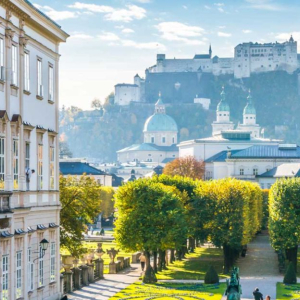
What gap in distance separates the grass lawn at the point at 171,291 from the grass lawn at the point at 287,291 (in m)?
2.79

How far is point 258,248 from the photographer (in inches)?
3447

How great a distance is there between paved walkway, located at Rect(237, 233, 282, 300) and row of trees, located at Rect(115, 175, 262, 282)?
62.3 inches

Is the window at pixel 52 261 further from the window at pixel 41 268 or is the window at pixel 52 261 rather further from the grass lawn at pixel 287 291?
the grass lawn at pixel 287 291

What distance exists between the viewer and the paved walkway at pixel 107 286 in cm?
4788

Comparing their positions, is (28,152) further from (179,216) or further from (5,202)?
(179,216)

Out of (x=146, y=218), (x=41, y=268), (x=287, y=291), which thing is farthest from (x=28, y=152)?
(x=146, y=218)

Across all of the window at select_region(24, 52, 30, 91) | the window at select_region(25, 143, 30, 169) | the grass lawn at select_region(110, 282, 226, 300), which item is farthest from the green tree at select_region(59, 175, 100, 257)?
the window at select_region(24, 52, 30, 91)

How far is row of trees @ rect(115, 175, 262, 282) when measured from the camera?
2389 inches

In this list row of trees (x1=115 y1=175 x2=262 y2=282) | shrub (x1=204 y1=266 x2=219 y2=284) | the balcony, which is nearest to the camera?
the balcony

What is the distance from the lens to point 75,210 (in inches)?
1966

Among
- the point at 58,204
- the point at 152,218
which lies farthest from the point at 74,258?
the point at 58,204

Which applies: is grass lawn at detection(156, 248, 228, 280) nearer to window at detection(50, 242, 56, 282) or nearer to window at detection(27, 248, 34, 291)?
window at detection(50, 242, 56, 282)

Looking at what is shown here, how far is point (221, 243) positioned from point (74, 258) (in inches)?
650

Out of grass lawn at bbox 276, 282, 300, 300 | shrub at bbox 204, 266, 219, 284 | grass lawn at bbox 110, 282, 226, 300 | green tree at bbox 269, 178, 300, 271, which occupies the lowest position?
grass lawn at bbox 276, 282, 300, 300
